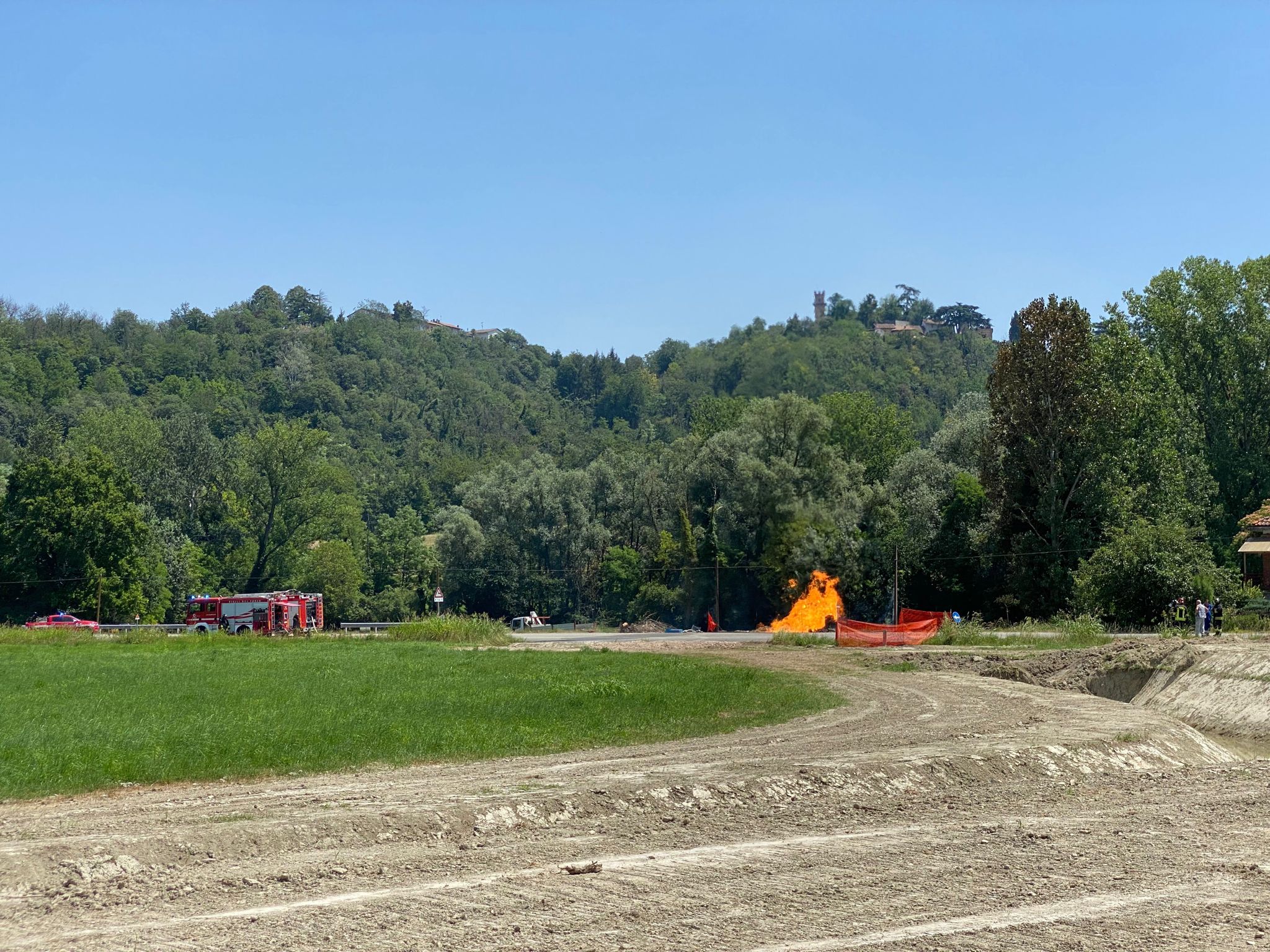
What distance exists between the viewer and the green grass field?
16844 millimetres

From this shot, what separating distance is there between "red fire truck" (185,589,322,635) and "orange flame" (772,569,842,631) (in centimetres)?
2647

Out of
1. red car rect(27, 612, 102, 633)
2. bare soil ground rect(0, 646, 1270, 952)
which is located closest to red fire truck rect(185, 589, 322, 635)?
red car rect(27, 612, 102, 633)

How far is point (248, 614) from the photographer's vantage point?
211 feet

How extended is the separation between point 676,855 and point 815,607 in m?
58.7

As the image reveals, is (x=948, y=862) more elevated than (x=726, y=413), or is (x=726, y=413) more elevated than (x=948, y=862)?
(x=726, y=413)

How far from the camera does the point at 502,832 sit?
43.0ft

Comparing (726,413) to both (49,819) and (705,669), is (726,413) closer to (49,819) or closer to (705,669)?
(705,669)

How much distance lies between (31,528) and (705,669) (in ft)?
196

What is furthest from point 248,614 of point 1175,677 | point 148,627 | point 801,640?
point 1175,677

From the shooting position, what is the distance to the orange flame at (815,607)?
2645 inches

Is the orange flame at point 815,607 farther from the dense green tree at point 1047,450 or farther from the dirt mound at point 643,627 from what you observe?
the dirt mound at point 643,627

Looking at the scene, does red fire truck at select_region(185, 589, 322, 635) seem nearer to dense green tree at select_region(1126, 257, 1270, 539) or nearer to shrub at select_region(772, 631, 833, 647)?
shrub at select_region(772, 631, 833, 647)

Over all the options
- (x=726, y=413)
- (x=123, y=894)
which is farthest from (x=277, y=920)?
(x=726, y=413)

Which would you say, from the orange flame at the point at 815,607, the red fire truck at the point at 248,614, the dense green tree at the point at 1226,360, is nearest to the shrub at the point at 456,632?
the red fire truck at the point at 248,614
